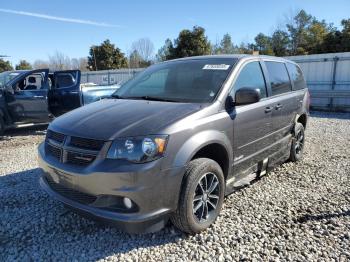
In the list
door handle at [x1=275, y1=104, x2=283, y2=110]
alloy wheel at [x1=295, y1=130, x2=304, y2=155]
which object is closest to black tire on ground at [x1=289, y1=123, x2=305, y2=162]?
alloy wheel at [x1=295, y1=130, x2=304, y2=155]

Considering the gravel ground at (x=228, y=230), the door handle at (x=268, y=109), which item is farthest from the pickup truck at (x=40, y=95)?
the door handle at (x=268, y=109)

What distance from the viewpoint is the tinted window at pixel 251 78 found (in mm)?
3898

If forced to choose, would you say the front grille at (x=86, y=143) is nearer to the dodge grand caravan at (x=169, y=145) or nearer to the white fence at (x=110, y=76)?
the dodge grand caravan at (x=169, y=145)

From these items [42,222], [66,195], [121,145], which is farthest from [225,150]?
[42,222]

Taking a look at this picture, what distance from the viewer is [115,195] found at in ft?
9.22

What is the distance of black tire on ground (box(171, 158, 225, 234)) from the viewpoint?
3.07 m

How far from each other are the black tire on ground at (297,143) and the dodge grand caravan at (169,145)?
109cm

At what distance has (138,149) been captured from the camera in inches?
111

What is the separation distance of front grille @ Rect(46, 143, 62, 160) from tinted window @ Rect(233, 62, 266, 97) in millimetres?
2082

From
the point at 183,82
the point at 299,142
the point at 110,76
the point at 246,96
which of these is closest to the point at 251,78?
the point at 246,96

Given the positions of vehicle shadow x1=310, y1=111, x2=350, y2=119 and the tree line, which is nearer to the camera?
vehicle shadow x1=310, y1=111, x2=350, y2=119

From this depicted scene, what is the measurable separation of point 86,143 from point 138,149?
20.7 inches

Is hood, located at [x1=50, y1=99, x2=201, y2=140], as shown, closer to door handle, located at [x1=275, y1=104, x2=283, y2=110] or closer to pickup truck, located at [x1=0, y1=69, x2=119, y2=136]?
door handle, located at [x1=275, y1=104, x2=283, y2=110]

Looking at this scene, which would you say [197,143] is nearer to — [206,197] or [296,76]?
[206,197]
